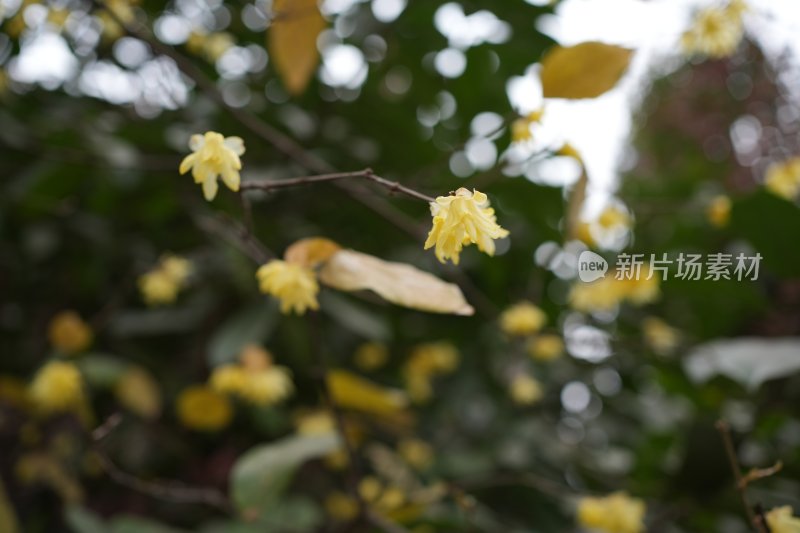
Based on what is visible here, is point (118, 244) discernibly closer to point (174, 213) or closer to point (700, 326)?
point (174, 213)

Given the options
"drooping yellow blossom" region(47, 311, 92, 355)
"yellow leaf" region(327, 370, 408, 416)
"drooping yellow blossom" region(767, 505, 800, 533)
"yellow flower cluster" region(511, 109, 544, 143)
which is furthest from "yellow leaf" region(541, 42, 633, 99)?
"drooping yellow blossom" region(47, 311, 92, 355)

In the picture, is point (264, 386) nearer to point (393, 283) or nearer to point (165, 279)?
point (165, 279)

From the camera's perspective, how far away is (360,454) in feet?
3.88

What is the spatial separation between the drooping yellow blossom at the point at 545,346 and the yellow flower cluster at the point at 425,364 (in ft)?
0.49

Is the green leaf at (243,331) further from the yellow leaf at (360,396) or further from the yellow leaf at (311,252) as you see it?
the yellow leaf at (311,252)

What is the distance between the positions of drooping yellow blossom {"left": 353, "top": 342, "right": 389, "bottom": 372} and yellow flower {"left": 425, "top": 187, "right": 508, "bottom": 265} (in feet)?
2.74

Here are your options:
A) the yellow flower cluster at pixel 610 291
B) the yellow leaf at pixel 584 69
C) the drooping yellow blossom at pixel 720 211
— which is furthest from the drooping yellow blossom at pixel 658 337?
the yellow leaf at pixel 584 69

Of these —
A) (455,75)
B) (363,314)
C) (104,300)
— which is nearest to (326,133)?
(455,75)

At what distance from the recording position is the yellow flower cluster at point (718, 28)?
99 centimetres

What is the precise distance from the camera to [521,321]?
0.96 metres

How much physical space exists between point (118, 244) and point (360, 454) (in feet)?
1.83

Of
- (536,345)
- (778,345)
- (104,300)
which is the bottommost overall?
(104,300)

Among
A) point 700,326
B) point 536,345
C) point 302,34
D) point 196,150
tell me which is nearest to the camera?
point 196,150

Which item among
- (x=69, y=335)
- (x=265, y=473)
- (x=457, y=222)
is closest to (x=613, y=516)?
(x=265, y=473)
